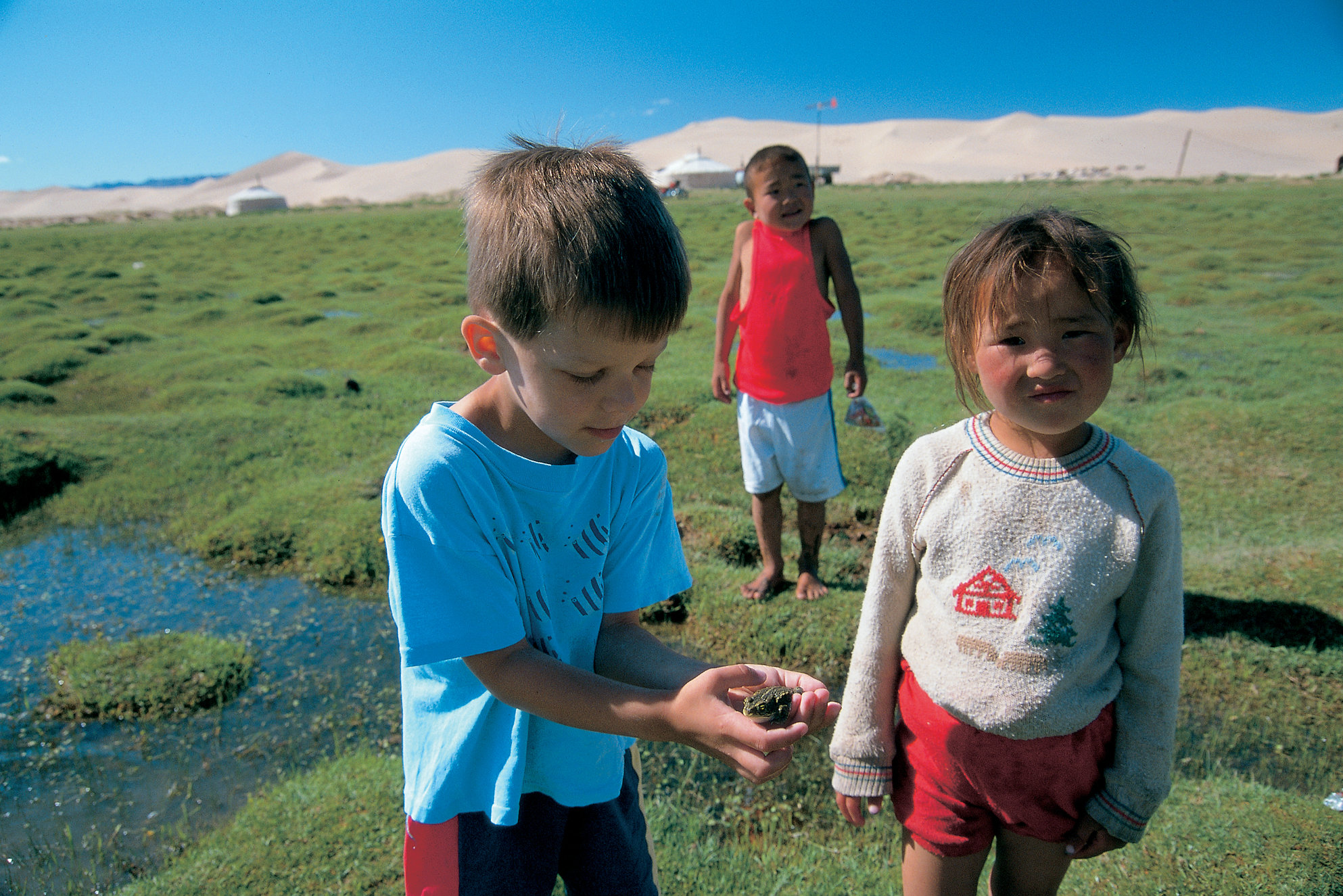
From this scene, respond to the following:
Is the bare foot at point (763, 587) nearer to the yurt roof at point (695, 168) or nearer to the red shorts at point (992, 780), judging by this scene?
the red shorts at point (992, 780)

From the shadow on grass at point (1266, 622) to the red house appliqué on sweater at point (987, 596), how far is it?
269 centimetres

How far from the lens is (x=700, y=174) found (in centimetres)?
6312

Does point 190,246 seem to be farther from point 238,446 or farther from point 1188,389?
point 1188,389

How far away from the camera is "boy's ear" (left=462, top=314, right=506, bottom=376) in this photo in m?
1.23

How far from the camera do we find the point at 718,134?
12769 centimetres

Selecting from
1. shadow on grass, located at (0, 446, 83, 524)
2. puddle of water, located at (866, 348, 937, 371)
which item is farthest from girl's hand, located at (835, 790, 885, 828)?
puddle of water, located at (866, 348, 937, 371)

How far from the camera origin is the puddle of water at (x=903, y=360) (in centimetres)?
908

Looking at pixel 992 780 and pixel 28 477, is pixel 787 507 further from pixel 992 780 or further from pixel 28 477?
pixel 28 477

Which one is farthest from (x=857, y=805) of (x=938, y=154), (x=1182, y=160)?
(x=938, y=154)

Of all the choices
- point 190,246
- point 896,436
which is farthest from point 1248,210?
point 190,246

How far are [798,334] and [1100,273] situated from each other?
2373 mm

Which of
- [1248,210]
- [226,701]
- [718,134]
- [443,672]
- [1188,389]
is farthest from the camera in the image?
[718,134]

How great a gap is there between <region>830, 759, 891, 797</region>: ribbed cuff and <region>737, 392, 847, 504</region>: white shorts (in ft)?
7.57

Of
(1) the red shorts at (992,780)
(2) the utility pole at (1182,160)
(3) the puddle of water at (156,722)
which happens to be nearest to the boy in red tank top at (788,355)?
(3) the puddle of water at (156,722)
